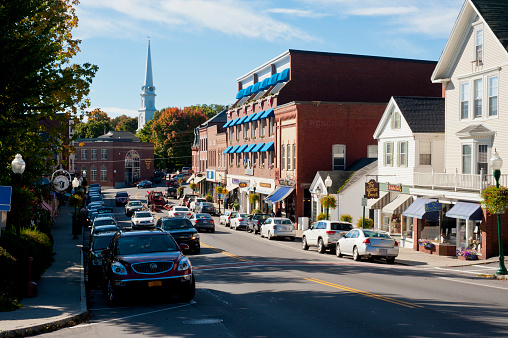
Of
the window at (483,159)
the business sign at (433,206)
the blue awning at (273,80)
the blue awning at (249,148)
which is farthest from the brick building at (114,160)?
the window at (483,159)

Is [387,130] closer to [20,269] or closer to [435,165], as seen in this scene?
[435,165]

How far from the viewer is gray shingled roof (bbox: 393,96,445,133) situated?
3384cm

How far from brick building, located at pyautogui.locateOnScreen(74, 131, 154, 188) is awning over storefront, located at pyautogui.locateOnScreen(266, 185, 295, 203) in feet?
231

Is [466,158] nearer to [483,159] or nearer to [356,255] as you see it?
[483,159]

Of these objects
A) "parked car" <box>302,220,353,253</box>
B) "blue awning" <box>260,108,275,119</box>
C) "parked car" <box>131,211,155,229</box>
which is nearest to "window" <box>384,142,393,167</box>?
"parked car" <box>302,220,353,253</box>

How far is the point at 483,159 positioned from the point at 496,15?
7.17 m

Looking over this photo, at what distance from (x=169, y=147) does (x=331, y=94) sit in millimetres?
75473

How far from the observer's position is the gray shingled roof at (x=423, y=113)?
1332 inches

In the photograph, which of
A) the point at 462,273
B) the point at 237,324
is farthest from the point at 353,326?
the point at 462,273

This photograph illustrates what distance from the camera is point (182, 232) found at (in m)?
27.9

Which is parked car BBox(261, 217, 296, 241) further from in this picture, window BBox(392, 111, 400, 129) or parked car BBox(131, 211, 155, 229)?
window BBox(392, 111, 400, 129)

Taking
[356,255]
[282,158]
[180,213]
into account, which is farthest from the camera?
[282,158]

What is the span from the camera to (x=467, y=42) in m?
30.1

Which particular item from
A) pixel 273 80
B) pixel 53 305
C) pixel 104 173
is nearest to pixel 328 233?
pixel 53 305
